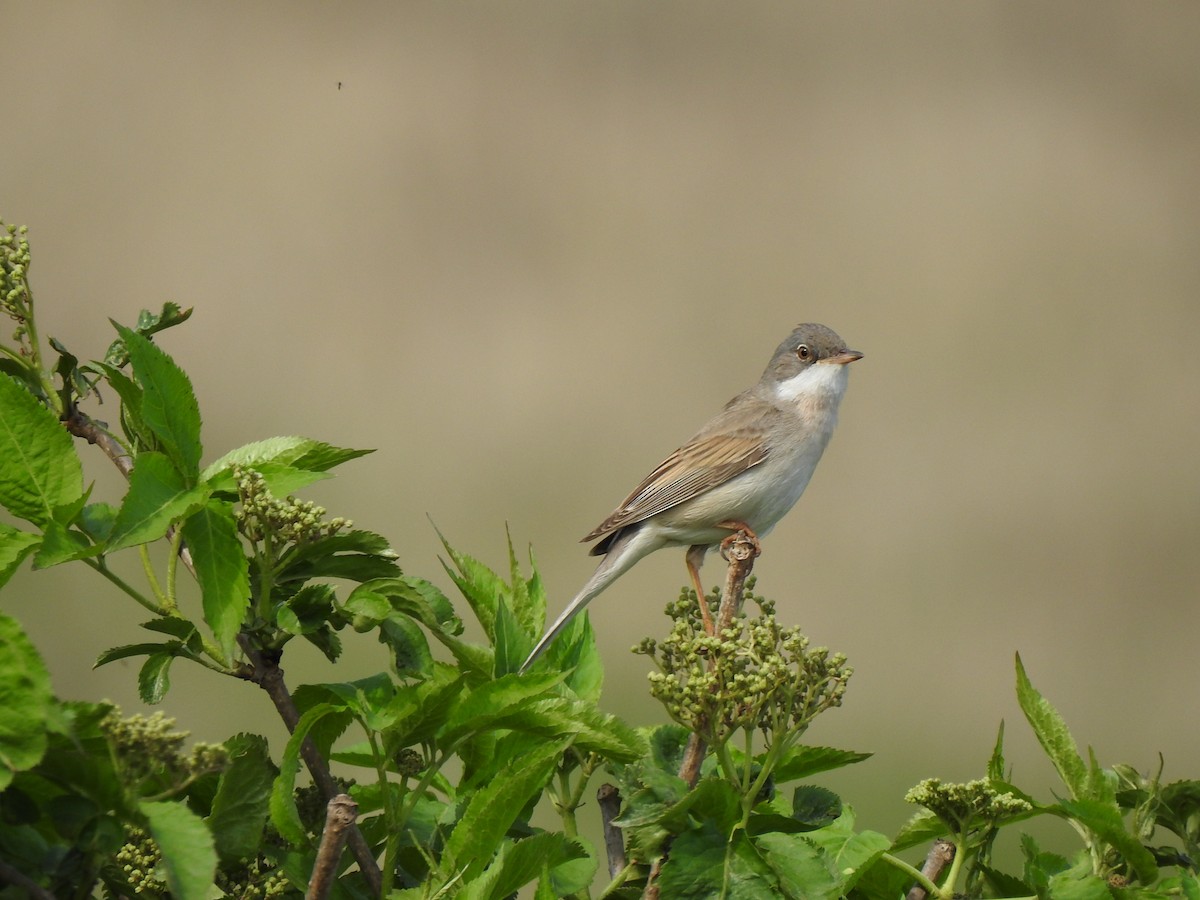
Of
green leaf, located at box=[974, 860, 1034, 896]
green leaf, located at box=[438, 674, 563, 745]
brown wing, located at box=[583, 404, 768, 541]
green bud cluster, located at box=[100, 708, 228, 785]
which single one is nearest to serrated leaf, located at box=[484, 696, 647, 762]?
green leaf, located at box=[438, 674, 563, 745]

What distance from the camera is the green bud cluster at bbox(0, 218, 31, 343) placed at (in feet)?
6.08

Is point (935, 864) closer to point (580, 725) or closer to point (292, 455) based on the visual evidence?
point (580, 725)

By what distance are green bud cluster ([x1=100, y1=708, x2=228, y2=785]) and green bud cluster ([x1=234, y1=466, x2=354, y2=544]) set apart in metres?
0.38

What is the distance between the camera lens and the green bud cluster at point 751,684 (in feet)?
5.73

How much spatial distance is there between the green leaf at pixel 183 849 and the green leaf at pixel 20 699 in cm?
16

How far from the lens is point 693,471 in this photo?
17.7 ft

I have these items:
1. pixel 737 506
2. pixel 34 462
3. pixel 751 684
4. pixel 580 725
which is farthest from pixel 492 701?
pixel 737 506

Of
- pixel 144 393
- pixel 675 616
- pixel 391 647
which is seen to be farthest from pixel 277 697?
pixel 675 616

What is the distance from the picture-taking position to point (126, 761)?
135 cm

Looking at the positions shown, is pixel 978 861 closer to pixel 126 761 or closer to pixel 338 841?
pixel 338 841

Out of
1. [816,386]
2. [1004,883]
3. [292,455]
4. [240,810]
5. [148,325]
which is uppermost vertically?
[816,386]

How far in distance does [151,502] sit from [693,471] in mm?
3856

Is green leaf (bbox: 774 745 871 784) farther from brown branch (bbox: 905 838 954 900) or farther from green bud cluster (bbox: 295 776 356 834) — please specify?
green bud cluster (bbox: 295 776 356 834)

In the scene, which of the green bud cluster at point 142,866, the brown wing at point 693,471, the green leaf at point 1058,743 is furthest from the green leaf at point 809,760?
the brown wing at point 693,471
